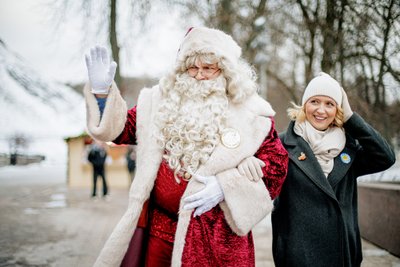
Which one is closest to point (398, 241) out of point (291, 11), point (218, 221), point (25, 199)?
point (218, 221)

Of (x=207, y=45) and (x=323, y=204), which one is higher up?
A: (x=207, y=45)

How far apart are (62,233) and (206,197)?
447cm

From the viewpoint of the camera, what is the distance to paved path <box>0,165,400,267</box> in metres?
4.47

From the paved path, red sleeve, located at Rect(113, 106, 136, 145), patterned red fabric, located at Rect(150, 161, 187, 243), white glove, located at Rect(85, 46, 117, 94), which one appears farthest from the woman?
the paved path

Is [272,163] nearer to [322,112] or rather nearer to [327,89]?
[322,112]

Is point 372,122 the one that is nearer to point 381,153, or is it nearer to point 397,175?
→ point 397,175

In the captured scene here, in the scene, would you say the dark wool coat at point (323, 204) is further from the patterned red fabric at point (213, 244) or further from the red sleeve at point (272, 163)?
the patterned red fabric at point (213, 244)

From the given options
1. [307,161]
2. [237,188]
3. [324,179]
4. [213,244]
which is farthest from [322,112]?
[213,244]

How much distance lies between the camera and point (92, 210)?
824 cm

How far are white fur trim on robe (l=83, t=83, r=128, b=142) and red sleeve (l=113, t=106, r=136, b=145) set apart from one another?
0.10 metres

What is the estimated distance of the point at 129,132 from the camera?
8.27ft

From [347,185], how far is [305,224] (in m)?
0.42

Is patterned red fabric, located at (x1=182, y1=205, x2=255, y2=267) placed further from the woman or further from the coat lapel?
the coat lapel

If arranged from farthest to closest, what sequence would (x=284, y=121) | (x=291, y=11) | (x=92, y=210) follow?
(x=284, y=121) → (x=92, y=210) → (x=291, y=11)
